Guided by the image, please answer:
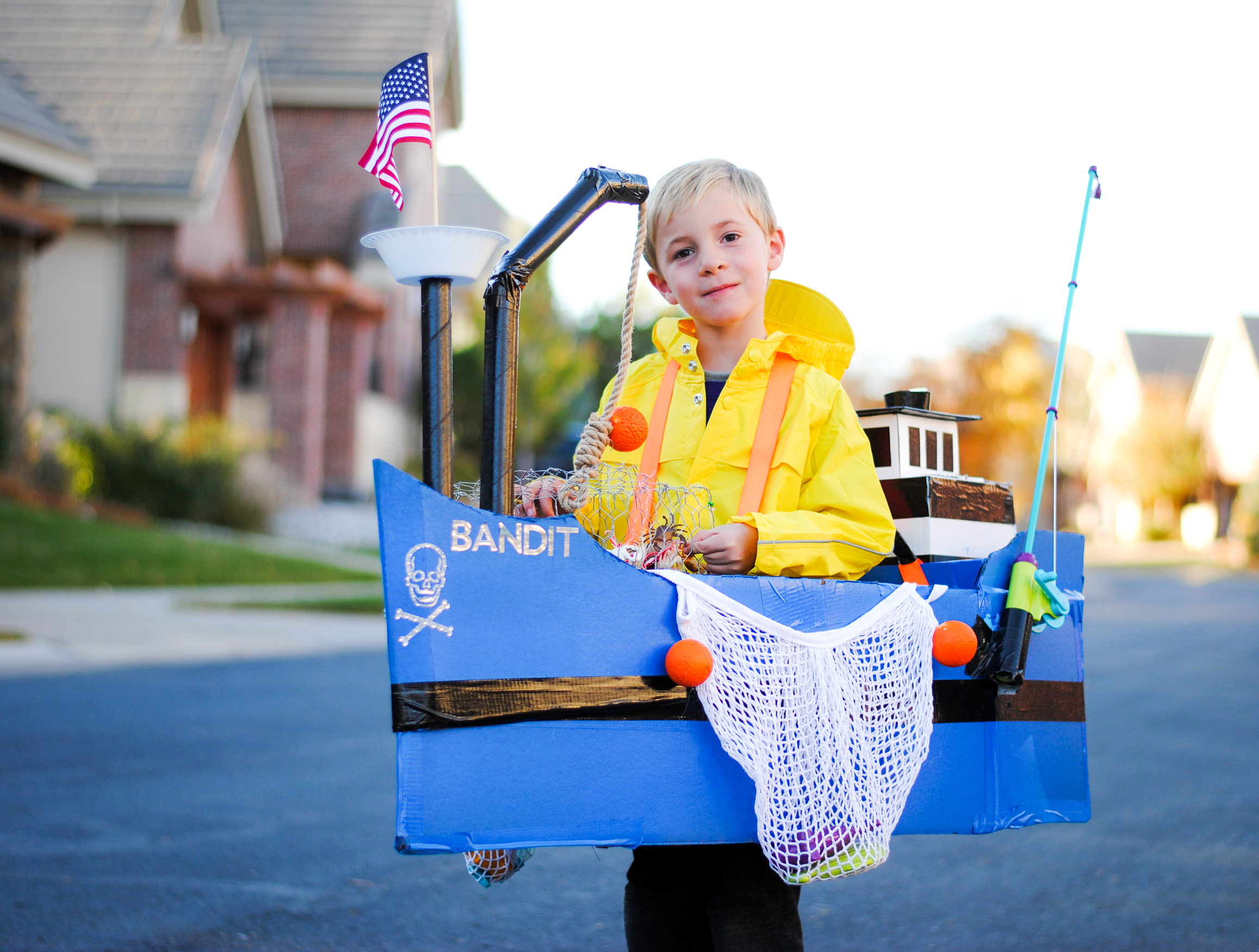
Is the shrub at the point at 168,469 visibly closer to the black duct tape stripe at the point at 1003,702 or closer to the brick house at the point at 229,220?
the brick house at the point at 229,220

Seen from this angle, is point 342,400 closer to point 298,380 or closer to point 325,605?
point 298,380

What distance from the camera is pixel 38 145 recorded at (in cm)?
1412

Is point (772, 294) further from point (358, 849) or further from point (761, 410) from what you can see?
point (358, 849)

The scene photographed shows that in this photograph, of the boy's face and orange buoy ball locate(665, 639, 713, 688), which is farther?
the boy's face

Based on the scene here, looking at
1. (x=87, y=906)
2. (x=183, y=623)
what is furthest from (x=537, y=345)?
(x=87, y=906)

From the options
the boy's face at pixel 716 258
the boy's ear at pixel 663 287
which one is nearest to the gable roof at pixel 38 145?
the boy's ear at pixel 663 287

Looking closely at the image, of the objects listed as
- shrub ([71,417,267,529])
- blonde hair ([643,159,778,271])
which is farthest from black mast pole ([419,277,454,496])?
shrub ([71,417,267,529])

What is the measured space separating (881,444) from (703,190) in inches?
26.5

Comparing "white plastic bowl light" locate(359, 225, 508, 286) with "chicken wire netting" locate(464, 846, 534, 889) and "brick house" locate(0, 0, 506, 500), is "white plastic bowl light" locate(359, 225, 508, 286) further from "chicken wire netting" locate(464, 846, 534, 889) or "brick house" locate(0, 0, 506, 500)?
"brick house" locate(0, 0, 506, 500)

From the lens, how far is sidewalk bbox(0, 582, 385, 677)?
27.0 ft

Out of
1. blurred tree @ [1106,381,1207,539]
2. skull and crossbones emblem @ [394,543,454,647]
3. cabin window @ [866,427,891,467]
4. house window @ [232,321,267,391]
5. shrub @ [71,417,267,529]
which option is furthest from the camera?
blurred tree @ [1106,381,1207,539]

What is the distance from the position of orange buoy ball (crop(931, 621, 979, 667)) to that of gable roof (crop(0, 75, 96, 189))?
571 inches

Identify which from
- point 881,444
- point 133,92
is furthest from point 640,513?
point 133,92

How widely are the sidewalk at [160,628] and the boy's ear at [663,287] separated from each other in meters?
6.75
